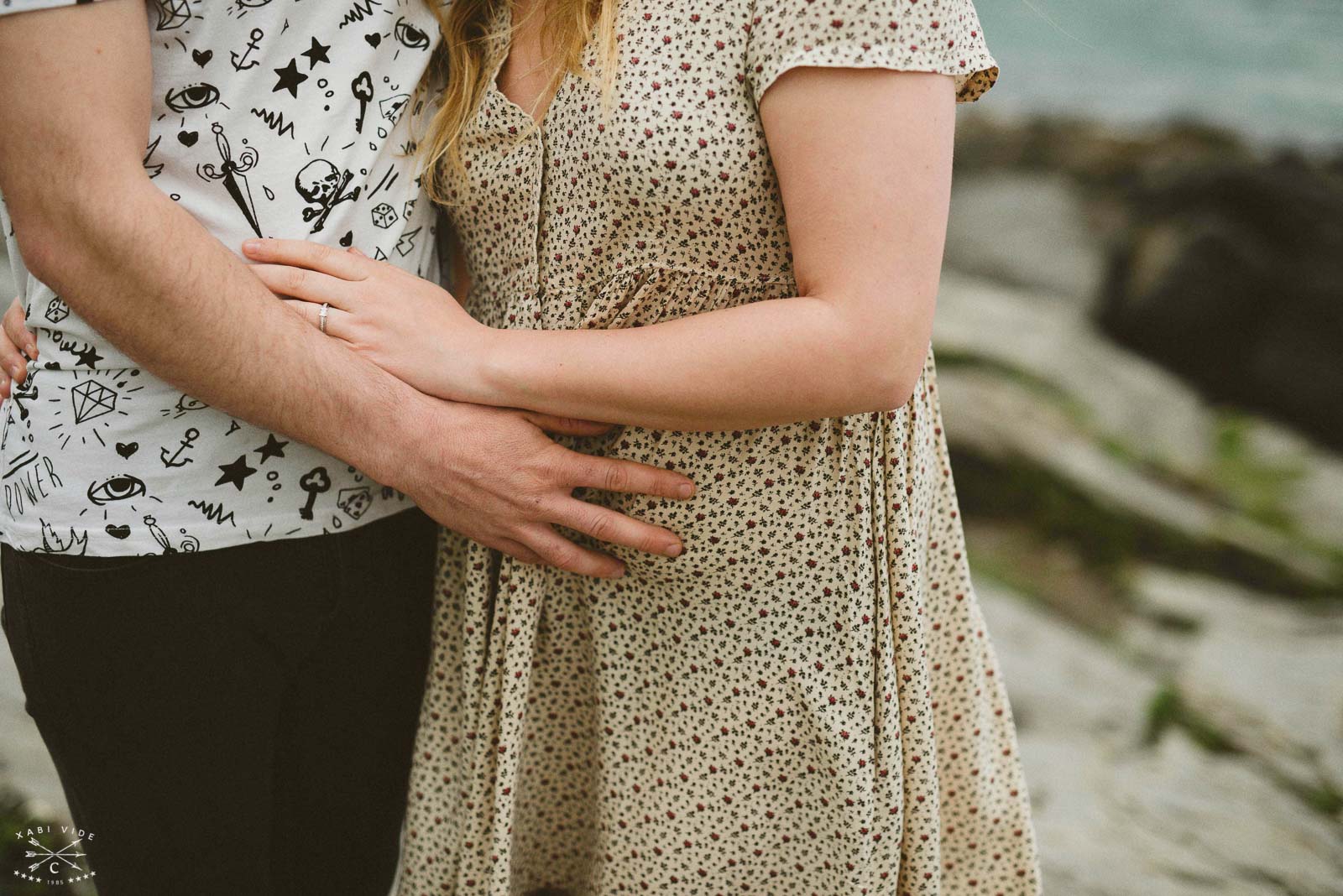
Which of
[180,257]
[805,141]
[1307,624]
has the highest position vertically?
[805,141]

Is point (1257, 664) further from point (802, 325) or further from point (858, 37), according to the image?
point (858, 37)

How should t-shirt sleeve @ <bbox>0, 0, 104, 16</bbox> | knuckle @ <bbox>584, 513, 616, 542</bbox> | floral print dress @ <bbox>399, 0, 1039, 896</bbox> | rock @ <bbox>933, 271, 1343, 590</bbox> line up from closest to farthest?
t-shirt sleeve @ <bbox>0, 0, 104, 16</bbox> < floral print dress @ <bbox>399, 0, 1039, 896</bbox> < knuckle @ <bbox>584, 513, 616, 542</bbox> < rock @ <bbox>933, 271, 1343, 590</bbox>

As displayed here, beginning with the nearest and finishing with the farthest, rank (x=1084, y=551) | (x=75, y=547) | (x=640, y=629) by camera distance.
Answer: (x=75, y=547), (x=640, y=629), (x=1084, y=551)

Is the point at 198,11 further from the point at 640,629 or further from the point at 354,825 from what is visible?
the point at 354,825

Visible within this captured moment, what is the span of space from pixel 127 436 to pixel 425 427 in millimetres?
301

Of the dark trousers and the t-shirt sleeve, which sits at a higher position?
the t-shirt sleeve

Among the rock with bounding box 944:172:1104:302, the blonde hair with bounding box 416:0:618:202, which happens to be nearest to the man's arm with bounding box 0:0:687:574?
the blonde hair with bounding box 416:0:618:202

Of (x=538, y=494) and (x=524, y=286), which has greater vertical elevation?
(x=524, y=286)

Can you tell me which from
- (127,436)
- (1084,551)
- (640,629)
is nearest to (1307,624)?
(1084,551)

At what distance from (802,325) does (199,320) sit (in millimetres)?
570

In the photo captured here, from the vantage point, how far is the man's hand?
102 centimetres

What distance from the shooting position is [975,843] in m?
1.29

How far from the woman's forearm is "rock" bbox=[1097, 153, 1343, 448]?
3.36m

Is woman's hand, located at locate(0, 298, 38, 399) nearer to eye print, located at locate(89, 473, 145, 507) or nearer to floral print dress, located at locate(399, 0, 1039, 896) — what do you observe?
eye print, located at locate(89, 473, 145, 507)
